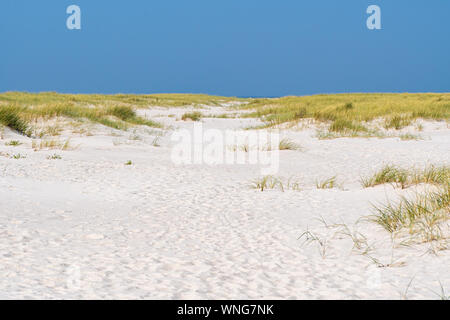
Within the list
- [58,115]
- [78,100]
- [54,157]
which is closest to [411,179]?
[54,157]

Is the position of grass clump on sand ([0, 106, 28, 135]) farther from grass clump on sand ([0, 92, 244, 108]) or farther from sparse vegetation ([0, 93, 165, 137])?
grass clump on sand ([0, 92, 244, 108])

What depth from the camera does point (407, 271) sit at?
7.47 feet

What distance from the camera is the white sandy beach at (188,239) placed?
206 cm

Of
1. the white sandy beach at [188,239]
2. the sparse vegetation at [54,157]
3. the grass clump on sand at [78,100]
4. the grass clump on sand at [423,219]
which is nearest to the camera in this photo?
the white sandy beach at [188,239]

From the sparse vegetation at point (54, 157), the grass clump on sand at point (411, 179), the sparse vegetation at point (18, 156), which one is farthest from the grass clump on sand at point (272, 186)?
the sparse vegetation at point (18, 156)

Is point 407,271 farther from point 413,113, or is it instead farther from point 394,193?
point 413,113

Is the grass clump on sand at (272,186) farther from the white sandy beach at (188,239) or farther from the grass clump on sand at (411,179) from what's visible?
the grass clump on sand at (411,179)

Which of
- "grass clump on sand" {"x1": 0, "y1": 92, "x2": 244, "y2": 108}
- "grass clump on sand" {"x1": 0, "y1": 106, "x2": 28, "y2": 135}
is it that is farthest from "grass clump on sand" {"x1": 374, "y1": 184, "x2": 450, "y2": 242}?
"grass clump on sand" {"x1": 0, "y1": 92, "x2": 244, "y2": 108}

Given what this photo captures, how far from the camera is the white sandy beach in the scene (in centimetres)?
206

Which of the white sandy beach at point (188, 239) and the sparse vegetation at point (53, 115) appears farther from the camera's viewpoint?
the sparse vegetation at point (53, 115)

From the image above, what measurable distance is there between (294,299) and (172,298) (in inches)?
21.3

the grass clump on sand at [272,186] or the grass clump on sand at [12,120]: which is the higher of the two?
the grass clump on sand at [12,120]
